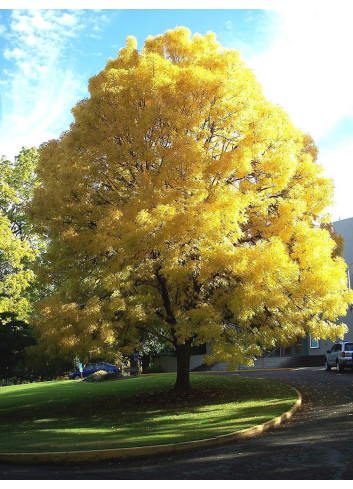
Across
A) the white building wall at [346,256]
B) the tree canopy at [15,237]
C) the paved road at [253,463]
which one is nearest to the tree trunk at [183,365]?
the paved road at [253,463]

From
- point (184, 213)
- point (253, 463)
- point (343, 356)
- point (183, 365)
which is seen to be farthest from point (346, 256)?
point (253, 463)

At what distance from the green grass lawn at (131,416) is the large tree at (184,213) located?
178 centimetres

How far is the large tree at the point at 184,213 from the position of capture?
1226 centimetres

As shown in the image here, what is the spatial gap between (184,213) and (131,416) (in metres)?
5.92

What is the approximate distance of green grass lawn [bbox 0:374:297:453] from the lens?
370 inches

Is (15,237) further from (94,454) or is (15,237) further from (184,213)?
(94,454)

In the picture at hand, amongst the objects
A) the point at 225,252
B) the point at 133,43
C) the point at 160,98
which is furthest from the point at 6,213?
the point at 225,252

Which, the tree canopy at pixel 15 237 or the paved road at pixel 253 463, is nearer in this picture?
the paved road at pixel 253 463

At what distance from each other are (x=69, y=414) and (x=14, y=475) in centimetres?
801

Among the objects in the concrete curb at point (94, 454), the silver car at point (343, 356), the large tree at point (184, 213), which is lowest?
the silver car at point (343, 356)

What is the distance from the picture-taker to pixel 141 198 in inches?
490

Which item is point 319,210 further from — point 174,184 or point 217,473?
point 217,473

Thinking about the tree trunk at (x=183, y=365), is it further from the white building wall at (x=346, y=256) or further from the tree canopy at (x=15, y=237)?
the white building wall at (x=346, y=256)

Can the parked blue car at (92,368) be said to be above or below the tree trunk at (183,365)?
below
